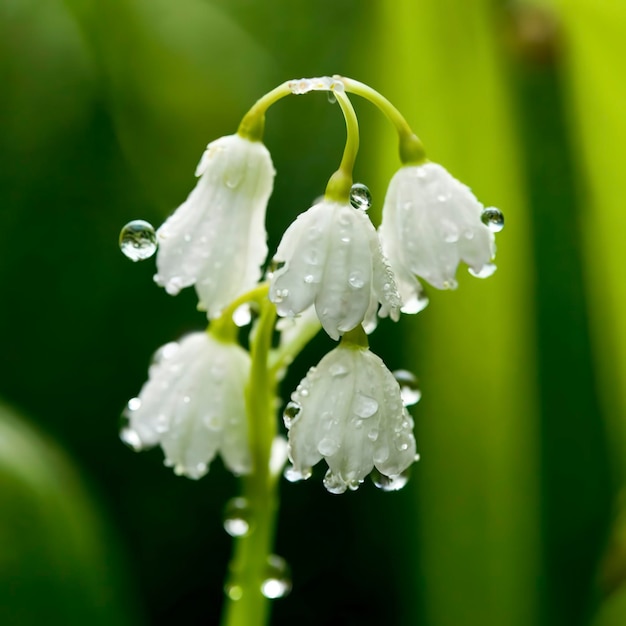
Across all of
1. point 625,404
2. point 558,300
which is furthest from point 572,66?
point 625,404

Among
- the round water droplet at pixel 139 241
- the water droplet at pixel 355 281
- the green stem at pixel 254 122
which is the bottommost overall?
the water droplet at pixel 355 281

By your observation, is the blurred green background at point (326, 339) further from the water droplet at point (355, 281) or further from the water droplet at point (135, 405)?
the water droplet at point (355, 281)

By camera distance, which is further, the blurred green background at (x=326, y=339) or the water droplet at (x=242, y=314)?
the blurred green background at (x=326, y=339)

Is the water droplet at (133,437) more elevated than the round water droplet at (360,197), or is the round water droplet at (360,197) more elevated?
the round water droplet at (360,197)

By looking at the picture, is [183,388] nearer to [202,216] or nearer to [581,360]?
[202,216]

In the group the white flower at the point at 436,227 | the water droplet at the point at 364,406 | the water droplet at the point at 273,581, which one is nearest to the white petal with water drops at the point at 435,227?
the white flower at the point at 436,227

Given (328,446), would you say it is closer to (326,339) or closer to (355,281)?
(355,281)

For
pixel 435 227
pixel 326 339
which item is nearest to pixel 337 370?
pixel 435 227

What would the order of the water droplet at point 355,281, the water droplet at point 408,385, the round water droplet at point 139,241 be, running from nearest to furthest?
1. the water droplet at point 355,281
2. the round water droplet at point 139,241
3. the water droplet at point 408,385
